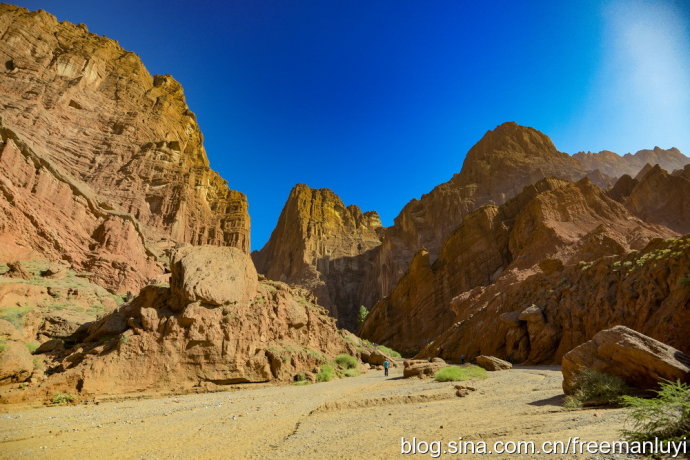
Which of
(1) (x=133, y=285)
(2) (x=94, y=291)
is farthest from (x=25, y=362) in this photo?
(1) (x=133, y=285)

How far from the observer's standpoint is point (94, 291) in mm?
24984

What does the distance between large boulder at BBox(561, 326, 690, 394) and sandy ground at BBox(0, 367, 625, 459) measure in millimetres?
1147

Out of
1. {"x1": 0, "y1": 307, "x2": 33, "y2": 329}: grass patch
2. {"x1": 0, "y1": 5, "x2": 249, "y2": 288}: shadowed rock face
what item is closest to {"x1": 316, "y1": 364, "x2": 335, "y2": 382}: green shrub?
{"x1": 0, "y1": 307, "x2": 33, "y2": 329}: grass patch

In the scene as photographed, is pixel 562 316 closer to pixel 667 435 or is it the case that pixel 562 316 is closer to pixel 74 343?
pixel 667 435

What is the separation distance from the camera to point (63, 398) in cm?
1149

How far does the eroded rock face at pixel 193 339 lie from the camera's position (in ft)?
43.2

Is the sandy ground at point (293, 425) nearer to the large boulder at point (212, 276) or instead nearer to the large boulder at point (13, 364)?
the large boulder at point (13, 364)

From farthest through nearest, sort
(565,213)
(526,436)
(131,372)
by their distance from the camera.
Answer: (565,213) → (131,372) → (526,436)

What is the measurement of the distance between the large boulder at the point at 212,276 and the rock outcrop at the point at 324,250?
66.7 meters

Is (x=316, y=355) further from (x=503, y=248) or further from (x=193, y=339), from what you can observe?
(x=503, y=248)

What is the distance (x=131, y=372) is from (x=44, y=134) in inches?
1899

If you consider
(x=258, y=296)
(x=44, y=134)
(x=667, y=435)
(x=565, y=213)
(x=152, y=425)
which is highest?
(x=44, y=134)

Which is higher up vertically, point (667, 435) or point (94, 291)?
point (94, 291)

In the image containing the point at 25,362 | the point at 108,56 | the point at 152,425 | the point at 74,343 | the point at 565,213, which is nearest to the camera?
the point at 152,425
